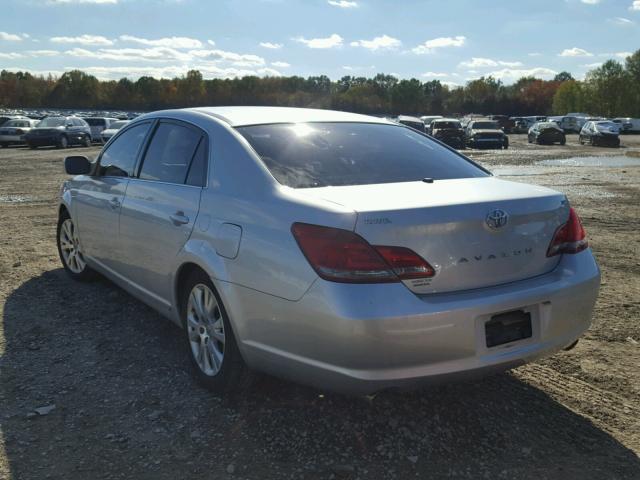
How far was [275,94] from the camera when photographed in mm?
147250

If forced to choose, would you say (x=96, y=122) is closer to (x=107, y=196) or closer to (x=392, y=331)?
(x=107, y=196)

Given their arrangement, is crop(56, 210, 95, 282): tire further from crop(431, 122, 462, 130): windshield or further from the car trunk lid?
crop(431, 122, 462, 130): windshield

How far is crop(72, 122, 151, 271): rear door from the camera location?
15.6 ft

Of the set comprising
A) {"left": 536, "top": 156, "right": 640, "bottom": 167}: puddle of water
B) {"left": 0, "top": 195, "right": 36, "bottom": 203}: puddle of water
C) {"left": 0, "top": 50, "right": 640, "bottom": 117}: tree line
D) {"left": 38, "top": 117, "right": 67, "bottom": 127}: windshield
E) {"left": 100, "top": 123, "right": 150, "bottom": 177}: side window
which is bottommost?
{"left": 0, "top": 195, "right": 36, "bottom": 203}: puddle of water

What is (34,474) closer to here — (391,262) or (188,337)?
(188,337)

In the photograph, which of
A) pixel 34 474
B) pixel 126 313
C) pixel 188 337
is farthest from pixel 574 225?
pixel 126 313

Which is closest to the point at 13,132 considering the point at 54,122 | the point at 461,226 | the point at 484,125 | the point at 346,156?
the point at 54,122

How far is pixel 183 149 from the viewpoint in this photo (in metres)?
4.12

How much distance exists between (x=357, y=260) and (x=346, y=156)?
110 centimetres

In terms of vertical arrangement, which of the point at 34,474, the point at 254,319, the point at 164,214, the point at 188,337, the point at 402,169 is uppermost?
the point at 402,169

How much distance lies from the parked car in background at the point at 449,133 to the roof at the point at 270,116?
105 feet

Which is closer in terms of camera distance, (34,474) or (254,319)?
(34,474)

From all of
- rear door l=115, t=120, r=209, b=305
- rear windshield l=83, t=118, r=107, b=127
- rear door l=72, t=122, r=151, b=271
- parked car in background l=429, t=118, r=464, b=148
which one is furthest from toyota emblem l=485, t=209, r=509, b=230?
rear windshield l=83, t=118, r=107, b=127

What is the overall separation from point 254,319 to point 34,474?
4.05ft
